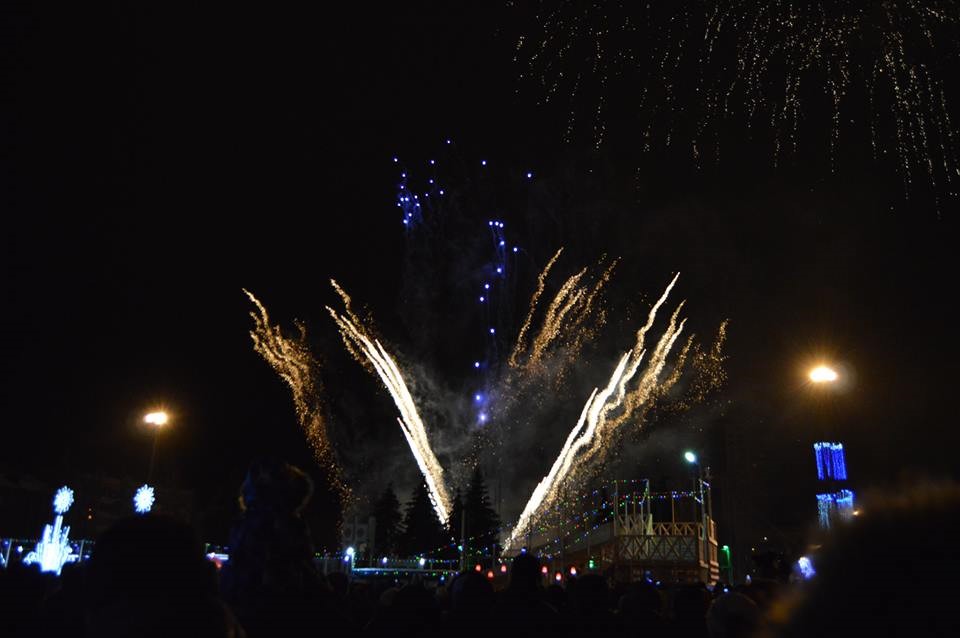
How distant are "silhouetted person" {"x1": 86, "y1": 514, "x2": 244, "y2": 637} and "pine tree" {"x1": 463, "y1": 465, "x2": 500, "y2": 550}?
4305cm

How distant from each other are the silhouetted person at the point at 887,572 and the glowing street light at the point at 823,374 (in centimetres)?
1273

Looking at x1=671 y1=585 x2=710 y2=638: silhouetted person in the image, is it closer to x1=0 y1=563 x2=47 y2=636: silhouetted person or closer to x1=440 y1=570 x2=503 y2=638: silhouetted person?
x1=440 y1=570 x2=503 y2=638: silhouetted person

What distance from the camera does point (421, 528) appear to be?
4772 cm

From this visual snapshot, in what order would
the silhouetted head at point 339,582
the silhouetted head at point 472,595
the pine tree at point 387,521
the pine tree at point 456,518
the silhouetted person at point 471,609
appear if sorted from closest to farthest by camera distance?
the silhouetted person at point 471,609 < the silhouetted head at point 472,595 < the silhouetted head at point 339,582 < the pine tree at point 456,518 < the pine tree at point 387,521

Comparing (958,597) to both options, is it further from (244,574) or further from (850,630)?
(244,574)

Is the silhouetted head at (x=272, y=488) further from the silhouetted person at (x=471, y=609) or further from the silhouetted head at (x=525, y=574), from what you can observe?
the silhouetted head at (x=525, y=574)

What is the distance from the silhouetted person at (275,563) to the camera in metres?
4.19

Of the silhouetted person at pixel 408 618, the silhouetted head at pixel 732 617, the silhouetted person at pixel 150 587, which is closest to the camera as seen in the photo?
the silhouetted person at pixel 150 587

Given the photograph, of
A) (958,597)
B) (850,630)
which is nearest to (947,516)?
(958,597)

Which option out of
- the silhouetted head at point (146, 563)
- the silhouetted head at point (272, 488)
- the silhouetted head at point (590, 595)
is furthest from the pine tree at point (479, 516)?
the silhouetted head at point (146, 563)

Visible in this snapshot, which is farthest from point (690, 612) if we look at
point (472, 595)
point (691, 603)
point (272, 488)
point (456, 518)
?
point (456, 518)

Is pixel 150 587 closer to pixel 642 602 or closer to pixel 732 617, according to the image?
pixel 732 617

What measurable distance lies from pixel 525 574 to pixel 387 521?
47.6m

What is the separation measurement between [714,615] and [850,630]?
11.0ft
